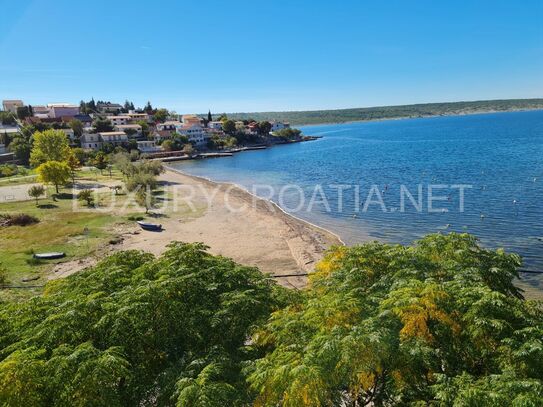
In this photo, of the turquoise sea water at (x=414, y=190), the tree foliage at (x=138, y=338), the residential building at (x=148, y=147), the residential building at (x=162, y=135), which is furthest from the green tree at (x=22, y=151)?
the tree foliage at (x=138, y=338)

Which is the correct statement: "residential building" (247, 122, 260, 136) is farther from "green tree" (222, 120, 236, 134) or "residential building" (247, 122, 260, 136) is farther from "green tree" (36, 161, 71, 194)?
"green tree" (36, 161, 71, 194)

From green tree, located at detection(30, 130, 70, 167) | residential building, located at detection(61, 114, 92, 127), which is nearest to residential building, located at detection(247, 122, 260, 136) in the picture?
residential building, located at detection(61, 114, 92, 127)

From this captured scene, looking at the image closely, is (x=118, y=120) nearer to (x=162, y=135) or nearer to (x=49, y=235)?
(x=162, y=135)

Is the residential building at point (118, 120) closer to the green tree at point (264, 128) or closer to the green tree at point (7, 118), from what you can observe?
the green tree at point (7, 118)

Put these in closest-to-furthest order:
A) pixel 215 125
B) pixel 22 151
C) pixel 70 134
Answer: pixel 22 151, pixel 70 134, pixel 215 125

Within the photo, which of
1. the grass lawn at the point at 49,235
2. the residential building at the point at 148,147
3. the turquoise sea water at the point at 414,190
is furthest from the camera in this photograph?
the residential building at the point at 148,147

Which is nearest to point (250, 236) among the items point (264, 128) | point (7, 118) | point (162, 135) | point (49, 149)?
point (49, 149)
